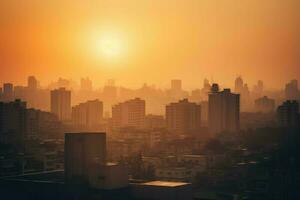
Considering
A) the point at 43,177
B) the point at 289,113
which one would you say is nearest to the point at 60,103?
the point at 289,113

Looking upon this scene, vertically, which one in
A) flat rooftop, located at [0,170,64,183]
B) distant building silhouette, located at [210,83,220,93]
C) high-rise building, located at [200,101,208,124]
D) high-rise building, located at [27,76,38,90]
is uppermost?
high-rise building, located at [27,76,38,90]

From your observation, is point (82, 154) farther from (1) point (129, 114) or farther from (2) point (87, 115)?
(2) point (87, 115)

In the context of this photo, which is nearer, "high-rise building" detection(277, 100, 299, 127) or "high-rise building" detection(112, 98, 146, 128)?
"high-rise building" detection(277, 100, 299, 127)

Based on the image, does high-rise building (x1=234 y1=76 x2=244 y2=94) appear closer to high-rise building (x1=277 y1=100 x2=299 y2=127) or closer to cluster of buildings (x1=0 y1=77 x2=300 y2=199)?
cluster of buildings (x1=0 y1=77 x2=300 y2=199)

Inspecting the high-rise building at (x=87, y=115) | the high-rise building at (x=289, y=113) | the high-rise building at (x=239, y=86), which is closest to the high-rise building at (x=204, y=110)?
the high-rise building at (x=239, y=86)

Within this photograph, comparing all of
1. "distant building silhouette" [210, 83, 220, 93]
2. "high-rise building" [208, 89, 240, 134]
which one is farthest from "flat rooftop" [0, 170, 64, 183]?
"distant building silhouette" [210, 83, 220, 93]

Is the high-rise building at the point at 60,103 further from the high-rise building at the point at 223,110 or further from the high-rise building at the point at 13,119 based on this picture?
the high-rise building at the point at 13,119
